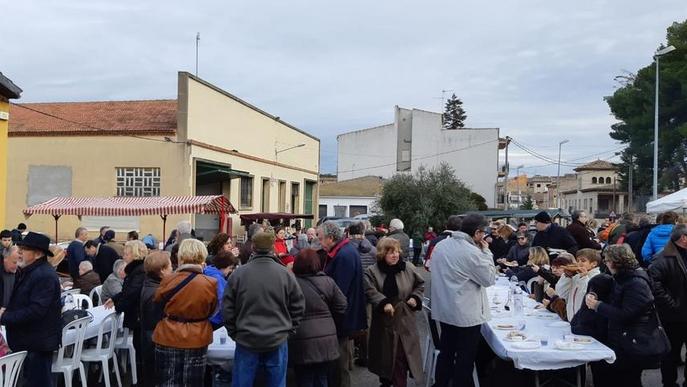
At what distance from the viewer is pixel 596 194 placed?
66938 mm

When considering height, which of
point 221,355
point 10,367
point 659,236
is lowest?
point 221,355

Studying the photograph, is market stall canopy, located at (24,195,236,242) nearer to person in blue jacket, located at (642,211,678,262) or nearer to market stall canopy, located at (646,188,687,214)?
person in blue jacket, located at (642,211,678,262)

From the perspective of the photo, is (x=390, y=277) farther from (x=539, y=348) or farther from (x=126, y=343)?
(x=126, y=343)

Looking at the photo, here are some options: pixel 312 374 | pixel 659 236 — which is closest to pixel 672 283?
pixel 659 236

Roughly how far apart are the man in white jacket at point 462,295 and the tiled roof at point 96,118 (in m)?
17.1

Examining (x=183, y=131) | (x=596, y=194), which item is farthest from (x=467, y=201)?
(x=596, y=194)

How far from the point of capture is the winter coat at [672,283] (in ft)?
19.5

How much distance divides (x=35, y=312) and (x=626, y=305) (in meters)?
4.54

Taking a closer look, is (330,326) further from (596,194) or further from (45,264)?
(596,194)

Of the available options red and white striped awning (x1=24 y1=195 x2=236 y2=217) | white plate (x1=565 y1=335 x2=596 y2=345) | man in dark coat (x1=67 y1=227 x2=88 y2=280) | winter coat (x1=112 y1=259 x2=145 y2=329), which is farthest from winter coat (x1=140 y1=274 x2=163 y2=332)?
red and white striped awning (x1=24 y1=195 x2=236 y2=217)

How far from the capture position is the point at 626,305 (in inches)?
198

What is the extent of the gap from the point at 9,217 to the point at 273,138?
12.9 meters

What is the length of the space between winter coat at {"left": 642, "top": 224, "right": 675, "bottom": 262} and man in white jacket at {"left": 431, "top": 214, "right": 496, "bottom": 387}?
356 cm

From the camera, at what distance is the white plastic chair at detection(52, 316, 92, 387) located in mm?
5727
